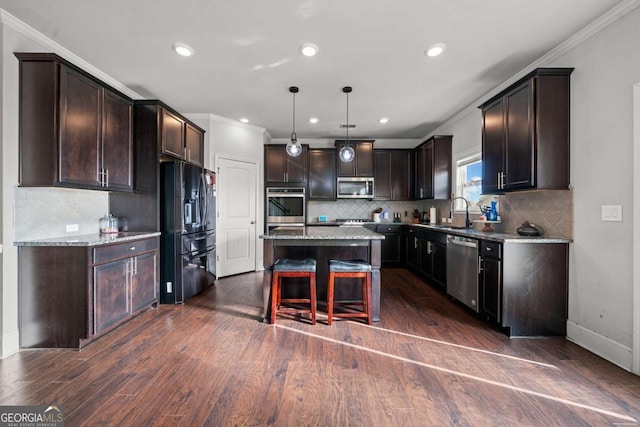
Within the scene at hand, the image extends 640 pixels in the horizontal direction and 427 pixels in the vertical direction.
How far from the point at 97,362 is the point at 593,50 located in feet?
15.0

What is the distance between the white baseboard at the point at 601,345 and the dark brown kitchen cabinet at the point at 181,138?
447 cm

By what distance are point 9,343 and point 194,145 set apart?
2855mm

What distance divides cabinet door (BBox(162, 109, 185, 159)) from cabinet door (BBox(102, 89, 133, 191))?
33cm

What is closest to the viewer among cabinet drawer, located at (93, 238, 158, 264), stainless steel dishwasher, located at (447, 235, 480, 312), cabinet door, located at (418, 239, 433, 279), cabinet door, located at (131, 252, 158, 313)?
cabinet drawer, located at (93, 238, 158, 264)

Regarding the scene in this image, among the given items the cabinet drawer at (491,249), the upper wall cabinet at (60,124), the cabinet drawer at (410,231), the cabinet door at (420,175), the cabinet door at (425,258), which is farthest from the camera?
the cabinet door at (420,175)

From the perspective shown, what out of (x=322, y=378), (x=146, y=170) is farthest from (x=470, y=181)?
(x=146, y=170)

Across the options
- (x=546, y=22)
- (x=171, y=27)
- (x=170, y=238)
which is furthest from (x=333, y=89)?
(x=170, y=238)

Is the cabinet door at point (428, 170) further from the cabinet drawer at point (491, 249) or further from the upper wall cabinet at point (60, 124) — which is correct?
the upper wall cabinet at point (60, 124)

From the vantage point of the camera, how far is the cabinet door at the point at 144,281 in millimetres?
2848

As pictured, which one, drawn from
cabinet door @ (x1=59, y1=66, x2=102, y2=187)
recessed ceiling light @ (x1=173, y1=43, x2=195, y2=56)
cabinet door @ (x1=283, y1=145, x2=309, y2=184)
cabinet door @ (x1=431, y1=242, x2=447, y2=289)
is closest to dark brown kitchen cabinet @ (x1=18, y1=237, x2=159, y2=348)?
cabinet door @ (x1=59, y1=66, x2=102, y2=187)

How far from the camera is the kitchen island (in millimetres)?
2861

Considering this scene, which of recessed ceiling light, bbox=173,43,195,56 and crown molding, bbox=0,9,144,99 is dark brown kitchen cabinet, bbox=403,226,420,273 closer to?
recessed ceiling light, bbox=173,43,195,56

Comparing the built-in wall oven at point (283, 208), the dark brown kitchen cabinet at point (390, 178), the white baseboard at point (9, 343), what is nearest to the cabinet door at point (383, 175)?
the dark brown kitchen cabinet at point (390, 178)

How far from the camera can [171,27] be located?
7.67 ft
